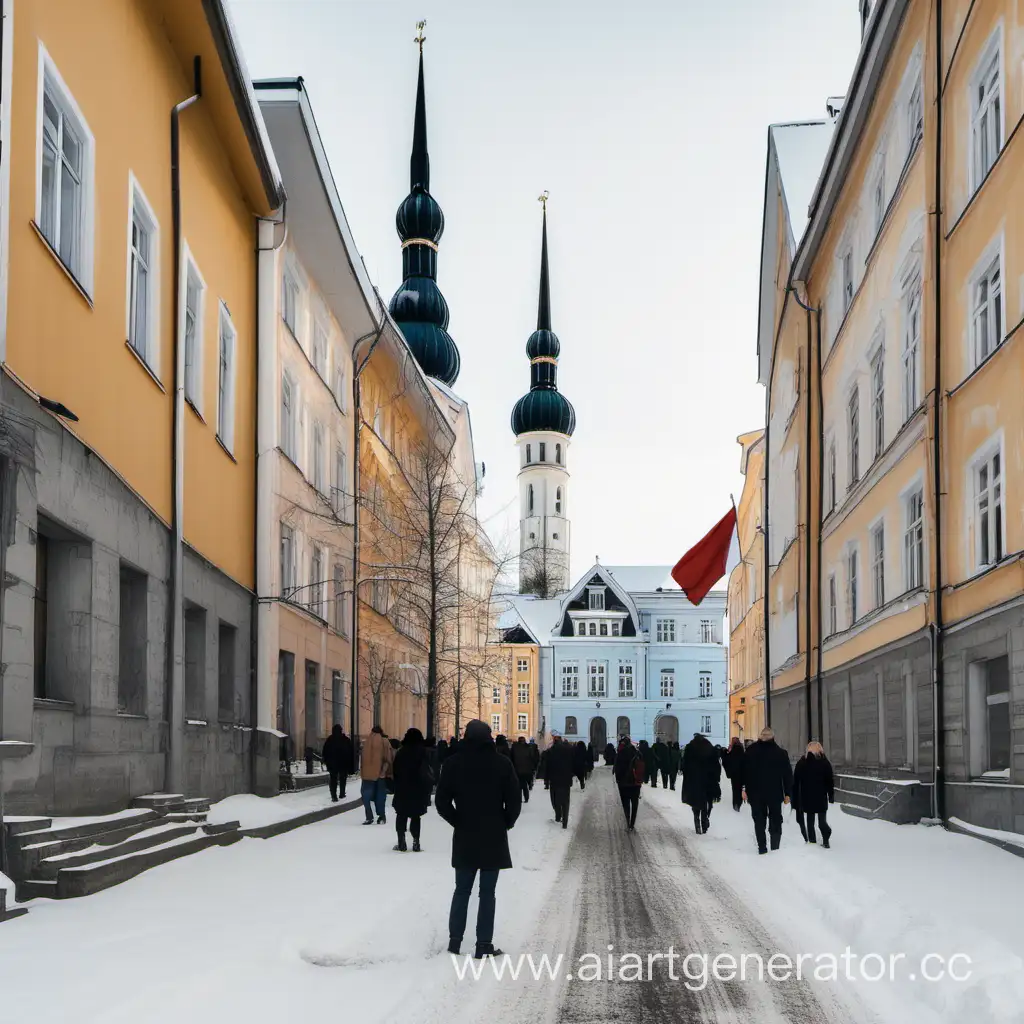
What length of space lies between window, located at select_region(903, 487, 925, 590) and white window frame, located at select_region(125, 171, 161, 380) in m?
11.4

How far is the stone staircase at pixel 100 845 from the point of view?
11289 millimetres

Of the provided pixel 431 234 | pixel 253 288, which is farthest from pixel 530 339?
pixel 253 288

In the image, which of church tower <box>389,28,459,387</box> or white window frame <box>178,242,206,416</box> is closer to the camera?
white window frame <box>178,242,206,416</box>

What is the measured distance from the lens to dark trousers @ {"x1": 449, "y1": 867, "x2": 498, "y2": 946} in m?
9.33

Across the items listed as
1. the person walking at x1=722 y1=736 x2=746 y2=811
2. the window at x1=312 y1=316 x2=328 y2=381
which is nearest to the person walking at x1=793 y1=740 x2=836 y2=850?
the person walking at x1=722 y1=736 x2=746 y2=811

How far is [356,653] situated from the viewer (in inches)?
1420

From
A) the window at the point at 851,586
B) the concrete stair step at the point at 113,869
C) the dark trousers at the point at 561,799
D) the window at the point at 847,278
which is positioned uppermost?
the window at the point at 847,278

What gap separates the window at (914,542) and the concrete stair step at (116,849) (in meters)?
11.6

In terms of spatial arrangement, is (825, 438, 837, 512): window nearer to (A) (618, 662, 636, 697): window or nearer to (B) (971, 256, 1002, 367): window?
(B) (971, 256, 1002, 367): window

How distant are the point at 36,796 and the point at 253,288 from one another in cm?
1468

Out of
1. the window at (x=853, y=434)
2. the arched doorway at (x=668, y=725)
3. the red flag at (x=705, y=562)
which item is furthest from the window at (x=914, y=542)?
the arched doorway at (x=668, y=725)

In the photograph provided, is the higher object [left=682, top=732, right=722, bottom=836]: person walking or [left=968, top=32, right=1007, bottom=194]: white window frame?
[left=968, top=32, right=1007, bottom=194]: white window frame

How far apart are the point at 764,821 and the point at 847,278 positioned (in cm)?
1568

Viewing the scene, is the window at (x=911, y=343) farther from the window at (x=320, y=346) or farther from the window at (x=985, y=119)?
the window at (x=320, y=346)
